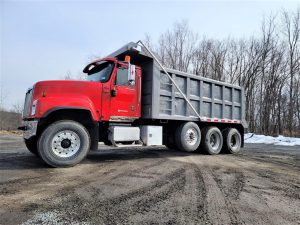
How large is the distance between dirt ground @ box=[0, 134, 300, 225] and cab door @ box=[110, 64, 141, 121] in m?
1.70

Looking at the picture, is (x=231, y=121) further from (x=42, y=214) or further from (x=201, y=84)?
(x=42, y=214)

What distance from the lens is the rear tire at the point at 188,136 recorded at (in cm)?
892

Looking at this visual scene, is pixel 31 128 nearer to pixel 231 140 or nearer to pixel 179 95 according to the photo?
pixel 179 95

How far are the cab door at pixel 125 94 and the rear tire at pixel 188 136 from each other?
1724 millimetres

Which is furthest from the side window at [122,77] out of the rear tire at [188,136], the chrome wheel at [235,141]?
the chrome wheel at [235,141]

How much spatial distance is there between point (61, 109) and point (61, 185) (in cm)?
232

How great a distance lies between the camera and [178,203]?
3.85 meters

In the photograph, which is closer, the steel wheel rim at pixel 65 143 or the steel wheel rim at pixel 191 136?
the steel wheel rim at pixel 65 143

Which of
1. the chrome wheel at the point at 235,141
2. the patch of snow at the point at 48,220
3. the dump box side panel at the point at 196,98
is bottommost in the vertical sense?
the patch of snow at the point at 48,220

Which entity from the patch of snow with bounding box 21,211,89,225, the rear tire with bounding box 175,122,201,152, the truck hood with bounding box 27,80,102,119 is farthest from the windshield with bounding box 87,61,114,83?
the patch of snow with bounding box 21,211,89,225

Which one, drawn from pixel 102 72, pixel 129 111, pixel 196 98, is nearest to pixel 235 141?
pixel 196 98

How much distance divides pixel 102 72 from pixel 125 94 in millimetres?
907

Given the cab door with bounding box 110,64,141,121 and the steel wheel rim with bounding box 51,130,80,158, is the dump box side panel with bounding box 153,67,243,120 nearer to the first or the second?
the cab door with bounding box 110,64,141,121

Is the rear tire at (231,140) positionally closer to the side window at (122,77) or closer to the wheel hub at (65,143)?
the side window at (122,77)
